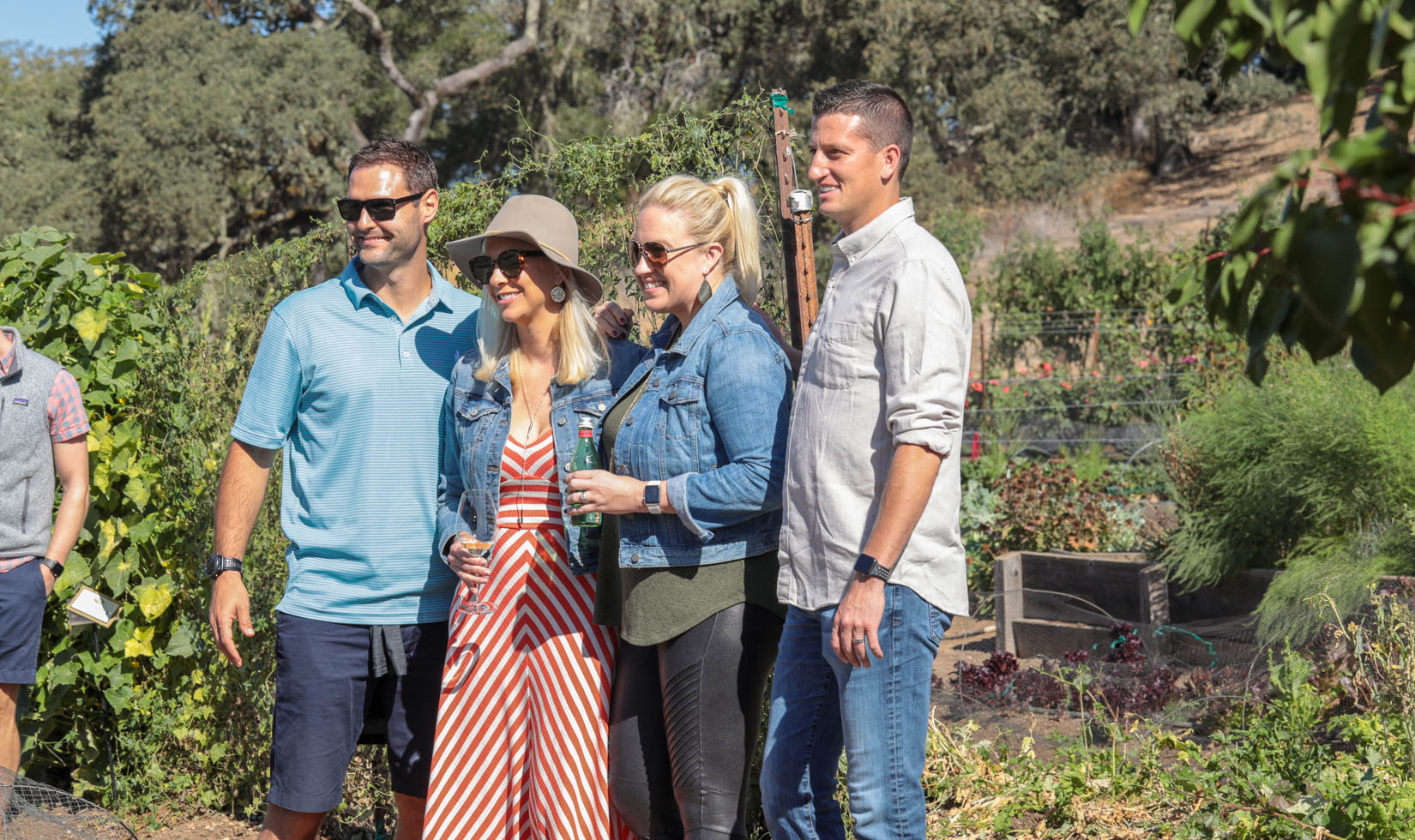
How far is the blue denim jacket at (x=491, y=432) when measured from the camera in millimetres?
2705

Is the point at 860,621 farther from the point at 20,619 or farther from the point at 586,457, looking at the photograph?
the point at 20,619

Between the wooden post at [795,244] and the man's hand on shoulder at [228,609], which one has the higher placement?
the wooden post at [795,244]

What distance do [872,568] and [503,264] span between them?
3.82ft

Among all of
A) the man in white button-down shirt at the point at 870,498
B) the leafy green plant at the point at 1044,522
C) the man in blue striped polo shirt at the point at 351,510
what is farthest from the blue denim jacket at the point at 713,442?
the leafy green plant at the point at 1044,522

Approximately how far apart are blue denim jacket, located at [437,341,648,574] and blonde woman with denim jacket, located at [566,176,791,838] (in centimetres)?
12

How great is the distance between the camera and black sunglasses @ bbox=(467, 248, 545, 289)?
277 cm

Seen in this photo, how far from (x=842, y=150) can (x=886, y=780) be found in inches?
46.5

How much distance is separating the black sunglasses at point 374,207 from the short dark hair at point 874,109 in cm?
112

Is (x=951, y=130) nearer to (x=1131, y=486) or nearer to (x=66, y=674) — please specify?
(x=1131, y=486)

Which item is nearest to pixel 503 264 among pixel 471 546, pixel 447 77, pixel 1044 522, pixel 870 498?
pixel 471 546

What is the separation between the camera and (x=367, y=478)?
289 cm

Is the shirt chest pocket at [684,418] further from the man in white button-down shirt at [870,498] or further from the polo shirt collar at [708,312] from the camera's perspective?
the man in white button-down shirt at [870,498]

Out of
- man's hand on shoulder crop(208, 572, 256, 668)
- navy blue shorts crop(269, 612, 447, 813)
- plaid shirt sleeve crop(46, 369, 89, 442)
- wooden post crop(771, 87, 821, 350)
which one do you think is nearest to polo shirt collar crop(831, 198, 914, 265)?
wooden post crop(771, 87, 821, 350)

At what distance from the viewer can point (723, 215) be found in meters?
2.63
